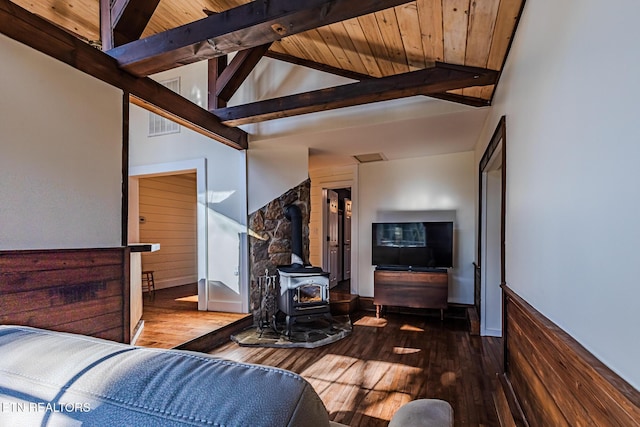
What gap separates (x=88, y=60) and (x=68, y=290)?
1.62 metres

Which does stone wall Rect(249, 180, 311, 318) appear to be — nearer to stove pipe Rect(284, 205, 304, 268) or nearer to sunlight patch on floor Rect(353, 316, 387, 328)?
stove pipe Rect(284, 205, 304, 268)

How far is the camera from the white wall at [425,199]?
487 cm

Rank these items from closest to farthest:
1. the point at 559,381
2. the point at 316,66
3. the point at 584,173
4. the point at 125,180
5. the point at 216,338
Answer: the point at 584,173, the point at 559,381, the point at 125,180, the point at 216,338, the point at 316,66

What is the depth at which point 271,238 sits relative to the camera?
4547 mm

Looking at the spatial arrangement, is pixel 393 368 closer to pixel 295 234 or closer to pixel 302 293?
pixel 302 293

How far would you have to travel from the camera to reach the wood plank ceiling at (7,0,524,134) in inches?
85.7

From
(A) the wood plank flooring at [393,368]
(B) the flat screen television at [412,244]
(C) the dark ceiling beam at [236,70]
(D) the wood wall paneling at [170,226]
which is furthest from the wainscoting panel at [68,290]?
(D) the wood wall paneling at [170,226]

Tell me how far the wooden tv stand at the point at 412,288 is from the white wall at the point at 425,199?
46 centimetres

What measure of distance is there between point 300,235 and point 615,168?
3744mm

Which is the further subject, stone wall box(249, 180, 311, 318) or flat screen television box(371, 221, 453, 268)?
flat screen television box(371, 221, 453, 268)

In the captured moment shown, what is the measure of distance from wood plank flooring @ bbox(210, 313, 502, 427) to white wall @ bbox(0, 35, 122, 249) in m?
2.02

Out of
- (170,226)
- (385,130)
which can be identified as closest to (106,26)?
(385,130)

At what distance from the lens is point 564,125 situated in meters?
1.22

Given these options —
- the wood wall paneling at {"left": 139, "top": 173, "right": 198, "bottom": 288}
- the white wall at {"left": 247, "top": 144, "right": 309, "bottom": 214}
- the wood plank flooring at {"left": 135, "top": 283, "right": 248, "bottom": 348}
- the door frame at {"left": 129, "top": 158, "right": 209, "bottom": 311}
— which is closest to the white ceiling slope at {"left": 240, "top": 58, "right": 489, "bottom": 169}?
the white wall at {"left": 247, "top": 144, "right": 309, "bottom": 214}
